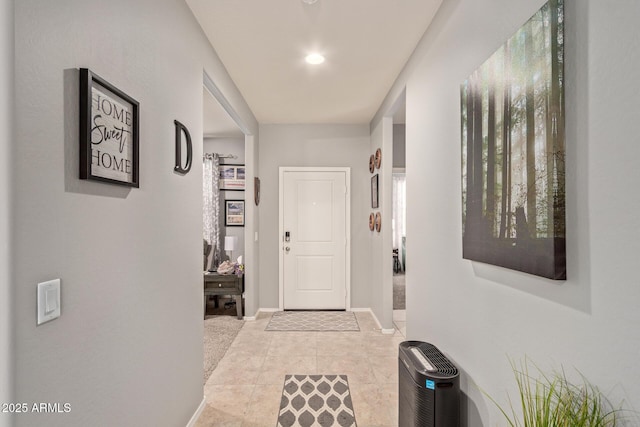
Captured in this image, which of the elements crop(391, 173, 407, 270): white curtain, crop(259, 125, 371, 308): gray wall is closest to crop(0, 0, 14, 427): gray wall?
crop(259, 125, 371, 308): gray wall

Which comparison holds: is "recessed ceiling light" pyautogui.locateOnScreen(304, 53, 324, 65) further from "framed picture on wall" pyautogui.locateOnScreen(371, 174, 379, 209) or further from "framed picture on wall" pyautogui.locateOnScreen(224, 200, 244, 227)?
"framed picture on wall" pyautogui.locateOnScreen(224, 200, 244, 227)

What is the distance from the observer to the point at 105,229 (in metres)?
1.22

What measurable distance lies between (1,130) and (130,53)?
0.75 meters

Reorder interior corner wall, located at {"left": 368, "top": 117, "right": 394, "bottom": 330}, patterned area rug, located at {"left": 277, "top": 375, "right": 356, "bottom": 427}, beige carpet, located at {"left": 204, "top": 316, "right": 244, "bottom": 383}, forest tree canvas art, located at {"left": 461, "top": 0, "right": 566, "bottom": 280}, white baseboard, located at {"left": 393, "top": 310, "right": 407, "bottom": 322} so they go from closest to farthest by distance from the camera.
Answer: forest tree canvas art, located at {"left": 461, "top": 0, "right": 566, "bottom": 280}, patterned area rug, located at {"left": 277, "top": 375, "right": 356, "bottom": 427}, beige carpet, located at {"left": 204, "top": 316, "right": 244, "bottom": 383}, interior corner wall, located at {"left": 368, "top": 117, "right": 394, "bottom": 330}, white baseboard, located at {"left": 393, "top": 310, "right": 407, "bottom": 322}

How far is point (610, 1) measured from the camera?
87cm

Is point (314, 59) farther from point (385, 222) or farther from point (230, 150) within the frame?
point (230, 150)

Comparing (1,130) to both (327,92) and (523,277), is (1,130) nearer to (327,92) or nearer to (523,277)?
(523,277)

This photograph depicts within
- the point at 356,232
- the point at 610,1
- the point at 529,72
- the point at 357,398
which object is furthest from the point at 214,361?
the point at 610,1

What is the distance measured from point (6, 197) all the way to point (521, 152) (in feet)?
5.11

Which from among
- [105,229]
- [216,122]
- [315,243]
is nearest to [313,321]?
[315,243]

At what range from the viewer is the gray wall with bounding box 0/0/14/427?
0.81 m

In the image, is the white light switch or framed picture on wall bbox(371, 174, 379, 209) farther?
framed picture on wall bbox(371, 174, 379, 209)

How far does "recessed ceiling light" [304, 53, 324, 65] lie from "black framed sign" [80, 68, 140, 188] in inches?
64.9

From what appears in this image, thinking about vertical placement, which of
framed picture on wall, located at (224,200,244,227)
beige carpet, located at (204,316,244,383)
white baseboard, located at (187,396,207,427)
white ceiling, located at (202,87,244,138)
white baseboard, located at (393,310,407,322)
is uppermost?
white ceiling, located at (202,87,244,138)
